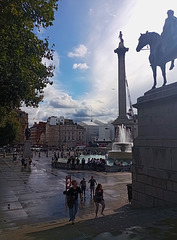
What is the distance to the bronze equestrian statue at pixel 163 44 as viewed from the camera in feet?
35.9

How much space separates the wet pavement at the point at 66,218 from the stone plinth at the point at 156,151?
112cm

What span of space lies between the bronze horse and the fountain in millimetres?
31830

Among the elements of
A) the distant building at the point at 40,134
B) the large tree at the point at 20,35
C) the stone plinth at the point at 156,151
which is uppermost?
the distant building at the point at 40,134

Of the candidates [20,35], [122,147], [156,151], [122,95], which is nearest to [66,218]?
[156,151]

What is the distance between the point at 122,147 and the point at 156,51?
36814 mm

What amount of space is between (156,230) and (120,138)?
5598cm

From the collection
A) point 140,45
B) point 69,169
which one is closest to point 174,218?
point 140,45

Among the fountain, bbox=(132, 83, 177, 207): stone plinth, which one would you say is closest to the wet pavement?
bbox=(132, 83, 177, 207): stone plinth

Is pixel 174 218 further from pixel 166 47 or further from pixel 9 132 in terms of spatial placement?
pixel 9 132

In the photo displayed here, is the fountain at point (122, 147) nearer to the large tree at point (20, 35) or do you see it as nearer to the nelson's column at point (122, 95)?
the nelson's column at point (122, 95)

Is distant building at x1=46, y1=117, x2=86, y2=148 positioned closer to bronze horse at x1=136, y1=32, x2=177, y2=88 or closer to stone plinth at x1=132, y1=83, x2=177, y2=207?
bronze horse at x1=136, y1=32, x2=177, y2=88

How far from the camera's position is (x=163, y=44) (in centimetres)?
1142

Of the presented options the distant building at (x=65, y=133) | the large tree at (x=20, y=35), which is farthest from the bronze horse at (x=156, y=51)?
the distant building at (x=65, y=133)

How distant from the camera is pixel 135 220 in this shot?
7152 mm
